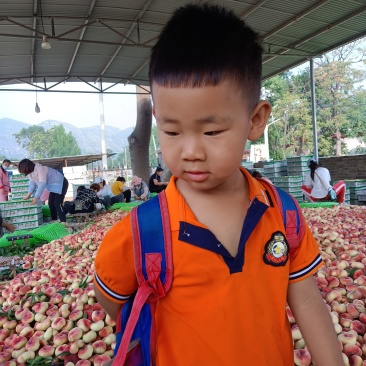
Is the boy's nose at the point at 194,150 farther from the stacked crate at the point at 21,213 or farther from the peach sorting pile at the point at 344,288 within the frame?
the stacked crate at the point at 21,213

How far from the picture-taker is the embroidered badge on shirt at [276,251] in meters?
0.83

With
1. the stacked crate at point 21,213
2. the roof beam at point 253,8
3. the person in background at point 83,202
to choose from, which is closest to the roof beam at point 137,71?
the roof beam at point 253,8

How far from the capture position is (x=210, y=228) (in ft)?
2.75

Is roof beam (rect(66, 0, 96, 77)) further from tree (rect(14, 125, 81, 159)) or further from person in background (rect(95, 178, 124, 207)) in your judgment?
tree (rect(14, 125, 81, 159))

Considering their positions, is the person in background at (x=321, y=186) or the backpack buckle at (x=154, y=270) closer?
the backpack buckle at (x=154, y=270)

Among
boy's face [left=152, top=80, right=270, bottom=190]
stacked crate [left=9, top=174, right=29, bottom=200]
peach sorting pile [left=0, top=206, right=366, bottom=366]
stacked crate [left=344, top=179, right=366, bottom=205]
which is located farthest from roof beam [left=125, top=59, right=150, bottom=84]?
boy's face [left=152, top=80, right=270, bottom=190]

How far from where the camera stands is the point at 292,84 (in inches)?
1141

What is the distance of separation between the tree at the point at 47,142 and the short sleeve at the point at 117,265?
71.2m

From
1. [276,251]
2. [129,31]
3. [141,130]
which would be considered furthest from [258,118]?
[141,130]

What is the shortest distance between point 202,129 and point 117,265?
13.5 inches

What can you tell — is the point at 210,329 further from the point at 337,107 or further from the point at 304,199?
the point at 337,107

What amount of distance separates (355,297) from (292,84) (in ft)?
96.7

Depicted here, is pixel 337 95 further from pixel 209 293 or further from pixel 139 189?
pixel 209 293

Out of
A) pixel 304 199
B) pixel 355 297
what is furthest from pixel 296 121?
pixel 355 297
